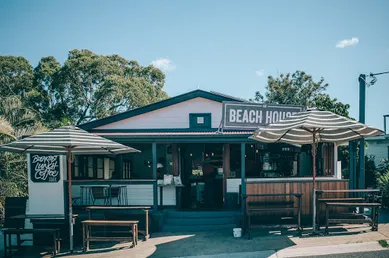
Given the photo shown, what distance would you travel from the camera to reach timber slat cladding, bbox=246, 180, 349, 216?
323 inches

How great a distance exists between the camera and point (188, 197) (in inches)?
458

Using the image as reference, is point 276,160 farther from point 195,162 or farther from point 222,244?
point 222,244

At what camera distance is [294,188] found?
27.0ft

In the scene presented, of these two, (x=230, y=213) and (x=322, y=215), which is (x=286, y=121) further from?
(x=230, y=213)

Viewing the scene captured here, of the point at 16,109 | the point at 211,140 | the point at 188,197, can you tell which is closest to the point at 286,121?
the point at 211,140

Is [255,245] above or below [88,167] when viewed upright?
below

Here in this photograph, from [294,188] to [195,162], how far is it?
4.95m

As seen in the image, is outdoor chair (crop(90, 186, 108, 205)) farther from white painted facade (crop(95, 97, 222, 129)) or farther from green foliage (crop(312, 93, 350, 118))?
green foliage (crop(312, 93, 350, 118))

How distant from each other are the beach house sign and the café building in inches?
1.3

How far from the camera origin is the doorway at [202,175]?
37.1ft

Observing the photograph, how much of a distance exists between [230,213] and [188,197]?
103 inches

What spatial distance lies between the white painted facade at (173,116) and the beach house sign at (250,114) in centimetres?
82

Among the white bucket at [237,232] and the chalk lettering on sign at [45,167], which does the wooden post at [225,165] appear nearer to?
the white bucket at [237,232]

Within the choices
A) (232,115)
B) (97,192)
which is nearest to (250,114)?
(232,115)
